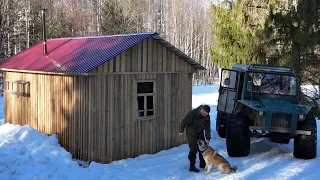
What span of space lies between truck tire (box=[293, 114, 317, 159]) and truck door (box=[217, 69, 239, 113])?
2298mm

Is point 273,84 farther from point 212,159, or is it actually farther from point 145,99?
point 145,99

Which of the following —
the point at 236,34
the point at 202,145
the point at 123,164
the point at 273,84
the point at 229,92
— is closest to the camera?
the point at 202,145

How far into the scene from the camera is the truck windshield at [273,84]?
35.1ft

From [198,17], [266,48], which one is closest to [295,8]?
[266,48]

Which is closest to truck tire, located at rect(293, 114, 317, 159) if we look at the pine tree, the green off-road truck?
the green off-road truck

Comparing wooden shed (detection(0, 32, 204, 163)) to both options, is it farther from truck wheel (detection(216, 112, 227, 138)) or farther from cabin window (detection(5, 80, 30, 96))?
truck wheel (detection(216, 112, 227, 138))

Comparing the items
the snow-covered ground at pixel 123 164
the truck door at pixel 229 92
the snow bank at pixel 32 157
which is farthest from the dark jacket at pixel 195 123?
the truck door at pixel 229 92

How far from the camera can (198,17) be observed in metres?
51.9

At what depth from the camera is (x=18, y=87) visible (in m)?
12.4

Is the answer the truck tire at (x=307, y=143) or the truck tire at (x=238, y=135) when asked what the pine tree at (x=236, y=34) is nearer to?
the truck tire at (x=307, y=143)

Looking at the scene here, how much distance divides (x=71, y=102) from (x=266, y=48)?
40.3 ft

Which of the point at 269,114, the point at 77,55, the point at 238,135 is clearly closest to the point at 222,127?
the point at 238,135

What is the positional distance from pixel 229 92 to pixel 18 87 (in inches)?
276

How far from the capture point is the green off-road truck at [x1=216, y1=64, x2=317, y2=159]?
31.7ft
